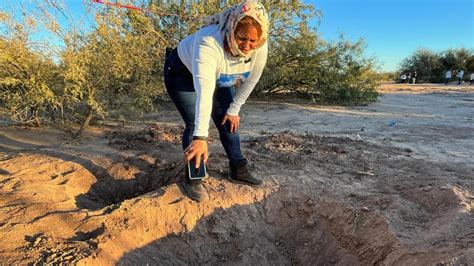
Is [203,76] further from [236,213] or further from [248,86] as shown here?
[236,213]

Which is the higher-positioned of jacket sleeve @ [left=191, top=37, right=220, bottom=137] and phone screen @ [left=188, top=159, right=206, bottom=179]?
jacket sleeve @ [left=191, top=37, right=220, bottom=137]

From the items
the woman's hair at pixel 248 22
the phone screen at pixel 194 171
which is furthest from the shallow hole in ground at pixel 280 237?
the woman's hair at pixel 248 22

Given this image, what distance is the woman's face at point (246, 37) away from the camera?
8.34 feet

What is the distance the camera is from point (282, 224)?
3.32 meters

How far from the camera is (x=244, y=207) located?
3.30 m

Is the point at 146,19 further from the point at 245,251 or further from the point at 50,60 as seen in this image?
the point at 245,251

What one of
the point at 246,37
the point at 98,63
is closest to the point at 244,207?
the point at 246,37

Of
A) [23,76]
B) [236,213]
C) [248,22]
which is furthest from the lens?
[23,76]

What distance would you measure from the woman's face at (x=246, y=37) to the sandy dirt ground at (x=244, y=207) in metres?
1.28

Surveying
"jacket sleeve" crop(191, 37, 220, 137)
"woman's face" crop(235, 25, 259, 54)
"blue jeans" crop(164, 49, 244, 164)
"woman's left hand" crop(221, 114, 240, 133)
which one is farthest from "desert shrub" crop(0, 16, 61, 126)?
"woman's face" crop(235, 25, 259, 54)

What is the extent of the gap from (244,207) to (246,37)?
1402mm

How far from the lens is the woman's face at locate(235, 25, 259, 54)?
254cm

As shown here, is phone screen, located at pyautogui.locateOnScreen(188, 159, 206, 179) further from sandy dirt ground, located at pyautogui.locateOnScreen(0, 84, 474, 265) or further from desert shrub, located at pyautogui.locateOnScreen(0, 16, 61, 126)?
desert shrub, located at pyautogui.locateOnScreen(0, 16, 61, 126)

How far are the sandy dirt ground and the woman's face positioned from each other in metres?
1.28
